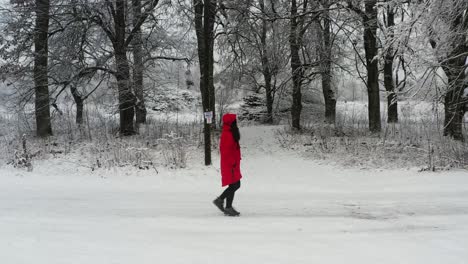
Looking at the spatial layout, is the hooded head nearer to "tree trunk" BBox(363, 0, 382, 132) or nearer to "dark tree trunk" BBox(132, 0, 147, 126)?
"dark tree trunk" BBox(132, 0, 147, 126)

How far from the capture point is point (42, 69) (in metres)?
15.6

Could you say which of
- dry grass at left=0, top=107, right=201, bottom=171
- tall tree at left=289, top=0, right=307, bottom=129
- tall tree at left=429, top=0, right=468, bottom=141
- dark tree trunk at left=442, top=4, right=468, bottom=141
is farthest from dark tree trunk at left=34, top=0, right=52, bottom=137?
dark tree trunk at left=442, top=4, right=468, bottom=141

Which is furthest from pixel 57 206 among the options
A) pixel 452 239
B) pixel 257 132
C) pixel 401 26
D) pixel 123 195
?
pixel 257 132

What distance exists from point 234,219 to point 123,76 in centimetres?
1058

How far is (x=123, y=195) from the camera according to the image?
31.0 feet

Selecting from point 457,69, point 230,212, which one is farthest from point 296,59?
point 230,212

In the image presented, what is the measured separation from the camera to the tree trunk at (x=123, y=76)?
51.8 feet

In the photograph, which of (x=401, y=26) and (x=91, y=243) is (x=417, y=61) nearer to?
(x=401, y=26)

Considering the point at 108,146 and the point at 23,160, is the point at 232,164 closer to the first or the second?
the point at 108,146

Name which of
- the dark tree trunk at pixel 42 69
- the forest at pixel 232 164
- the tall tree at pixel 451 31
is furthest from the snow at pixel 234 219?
the dark tree trunk at pixel 42 69

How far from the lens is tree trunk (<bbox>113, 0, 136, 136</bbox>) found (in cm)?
1578

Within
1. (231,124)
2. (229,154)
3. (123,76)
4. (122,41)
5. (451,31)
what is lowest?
(229,154)

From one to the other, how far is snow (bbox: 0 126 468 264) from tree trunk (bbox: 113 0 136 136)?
3.70m

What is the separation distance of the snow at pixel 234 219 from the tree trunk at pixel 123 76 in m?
3.70
